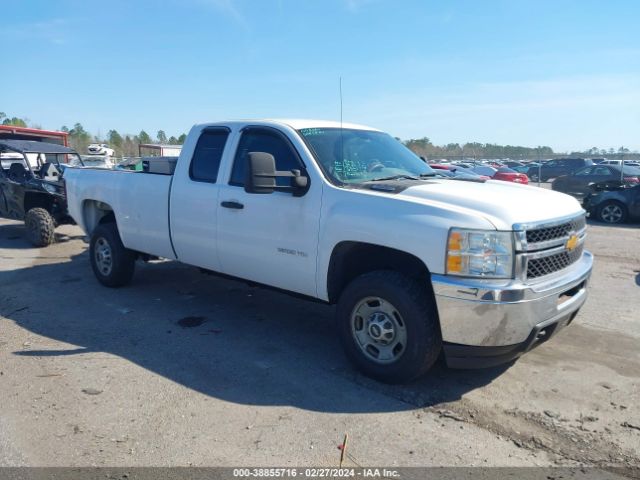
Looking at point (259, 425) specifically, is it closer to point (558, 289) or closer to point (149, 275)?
point (558, 289)

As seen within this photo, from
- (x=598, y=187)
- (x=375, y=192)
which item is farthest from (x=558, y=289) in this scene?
(x=598, y=187)

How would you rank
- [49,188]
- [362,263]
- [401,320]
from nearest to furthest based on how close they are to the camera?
[401,320], [362,263], [49,188]

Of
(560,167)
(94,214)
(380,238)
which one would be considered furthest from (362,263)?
(560,167)

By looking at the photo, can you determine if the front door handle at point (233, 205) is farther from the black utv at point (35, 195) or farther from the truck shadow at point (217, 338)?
the black utv at point (35, 195)

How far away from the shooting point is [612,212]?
555 inches

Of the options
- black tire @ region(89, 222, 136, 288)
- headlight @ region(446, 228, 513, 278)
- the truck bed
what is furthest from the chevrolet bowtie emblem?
black tire @ region(89, 222, 136, 288)

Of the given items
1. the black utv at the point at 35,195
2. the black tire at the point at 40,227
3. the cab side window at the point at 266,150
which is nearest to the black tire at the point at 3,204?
the black utv at the point at 35,195

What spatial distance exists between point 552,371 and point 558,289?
3.02 feet

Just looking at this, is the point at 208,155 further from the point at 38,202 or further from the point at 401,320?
the point at 38,202

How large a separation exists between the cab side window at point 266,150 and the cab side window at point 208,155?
0.86 ft

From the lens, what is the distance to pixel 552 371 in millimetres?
4387

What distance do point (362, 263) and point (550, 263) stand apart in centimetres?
144

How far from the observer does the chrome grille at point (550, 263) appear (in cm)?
374

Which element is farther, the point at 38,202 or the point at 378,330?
the point at 38,202
